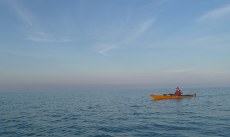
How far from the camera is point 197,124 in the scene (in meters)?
28.3

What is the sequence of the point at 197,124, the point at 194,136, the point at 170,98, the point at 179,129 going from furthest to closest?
the point at 170,98 → the point at 197,124 → the point at 179,129 → the point at 194,136

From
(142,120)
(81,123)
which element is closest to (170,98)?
(142,120)

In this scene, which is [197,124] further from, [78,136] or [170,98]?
[170,98]

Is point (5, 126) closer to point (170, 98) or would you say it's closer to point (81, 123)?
point (81, 123)

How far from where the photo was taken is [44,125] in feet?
96.3

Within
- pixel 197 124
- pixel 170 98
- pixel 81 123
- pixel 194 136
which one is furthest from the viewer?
pixel 170 98

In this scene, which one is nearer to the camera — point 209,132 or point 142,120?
point 209,132

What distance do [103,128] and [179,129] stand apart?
25.8 ft

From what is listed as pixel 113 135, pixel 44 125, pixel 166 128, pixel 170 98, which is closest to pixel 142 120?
pixel 166 128

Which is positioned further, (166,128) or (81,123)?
(81,123)

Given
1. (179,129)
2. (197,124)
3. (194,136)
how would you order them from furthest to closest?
(197,124) < (179,129) < (194,136)

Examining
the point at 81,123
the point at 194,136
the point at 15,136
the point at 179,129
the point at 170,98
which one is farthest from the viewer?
the point at 170,98

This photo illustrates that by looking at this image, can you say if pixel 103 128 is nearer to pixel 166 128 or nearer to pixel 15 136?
pixel 166 128

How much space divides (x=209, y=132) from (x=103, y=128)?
1061 cm
